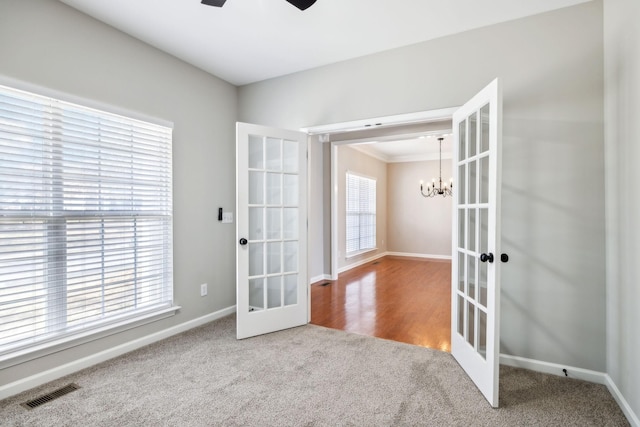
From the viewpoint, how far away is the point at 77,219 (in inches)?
97.1

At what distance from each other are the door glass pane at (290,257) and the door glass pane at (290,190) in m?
0.43

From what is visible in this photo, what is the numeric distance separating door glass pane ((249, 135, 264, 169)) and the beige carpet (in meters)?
1.70

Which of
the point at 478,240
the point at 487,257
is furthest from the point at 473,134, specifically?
the point at 487,257

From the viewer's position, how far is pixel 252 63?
335 cm

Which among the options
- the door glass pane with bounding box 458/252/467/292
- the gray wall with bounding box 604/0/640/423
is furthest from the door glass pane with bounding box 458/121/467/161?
the gray wall with bounding box 604/0/640/423

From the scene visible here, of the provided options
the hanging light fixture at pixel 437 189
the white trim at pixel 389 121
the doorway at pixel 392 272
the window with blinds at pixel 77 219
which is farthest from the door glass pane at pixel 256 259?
the hanging light fixture at pixel 437 189

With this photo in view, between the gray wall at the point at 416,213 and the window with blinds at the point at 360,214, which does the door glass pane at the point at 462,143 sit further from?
the gray wall at the point at 416,213

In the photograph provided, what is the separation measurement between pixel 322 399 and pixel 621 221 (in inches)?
87.2

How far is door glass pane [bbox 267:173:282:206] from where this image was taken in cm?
328

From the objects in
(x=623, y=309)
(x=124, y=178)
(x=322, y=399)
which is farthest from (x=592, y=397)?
(x=124, y=178)

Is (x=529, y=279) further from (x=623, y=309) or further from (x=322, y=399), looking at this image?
(x=322, y=399)

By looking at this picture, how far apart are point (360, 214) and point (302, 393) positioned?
5520mm

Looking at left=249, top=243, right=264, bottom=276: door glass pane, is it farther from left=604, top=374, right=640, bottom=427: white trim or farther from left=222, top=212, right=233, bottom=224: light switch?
left=604, top=374, right=640, bottom=427: white trim

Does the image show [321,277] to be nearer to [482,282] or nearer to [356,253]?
[356,253]
